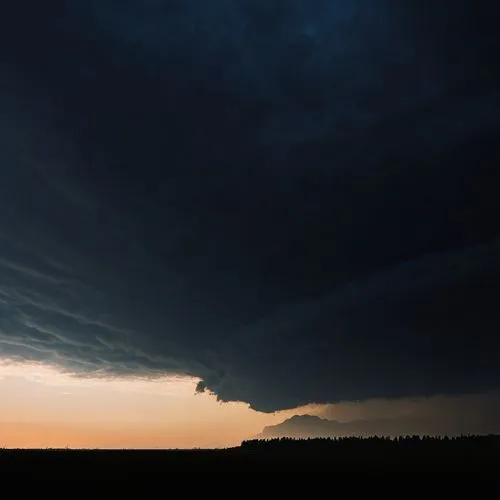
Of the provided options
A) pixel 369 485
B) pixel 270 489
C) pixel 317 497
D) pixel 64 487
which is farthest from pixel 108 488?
pixel 369 485

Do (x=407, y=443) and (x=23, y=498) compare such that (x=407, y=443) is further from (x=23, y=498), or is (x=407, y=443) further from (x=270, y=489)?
(x=23, y=498)

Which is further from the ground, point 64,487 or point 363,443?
point 363,443

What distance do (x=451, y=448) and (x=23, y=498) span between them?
504ft

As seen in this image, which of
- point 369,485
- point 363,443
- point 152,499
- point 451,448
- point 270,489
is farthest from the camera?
point 363,443

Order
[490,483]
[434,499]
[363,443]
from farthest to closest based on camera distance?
1. [363,443]
2. [490,483]
3. [434,499]

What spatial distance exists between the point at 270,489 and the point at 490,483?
26441 mm

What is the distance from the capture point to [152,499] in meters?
39.3

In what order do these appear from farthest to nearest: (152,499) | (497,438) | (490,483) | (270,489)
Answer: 1. (497,438)
2. (490,483)
3. (270,489)
4. (152,499)

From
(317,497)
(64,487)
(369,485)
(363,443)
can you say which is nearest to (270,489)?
(317,497)

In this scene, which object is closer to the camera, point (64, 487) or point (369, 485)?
point (64, 487)

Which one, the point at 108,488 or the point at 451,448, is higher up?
the point at 451,448

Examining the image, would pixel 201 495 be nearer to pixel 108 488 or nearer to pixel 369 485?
pixel 108 488

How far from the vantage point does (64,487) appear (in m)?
48.1

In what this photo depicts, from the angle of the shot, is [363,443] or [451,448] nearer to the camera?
[451,448]
